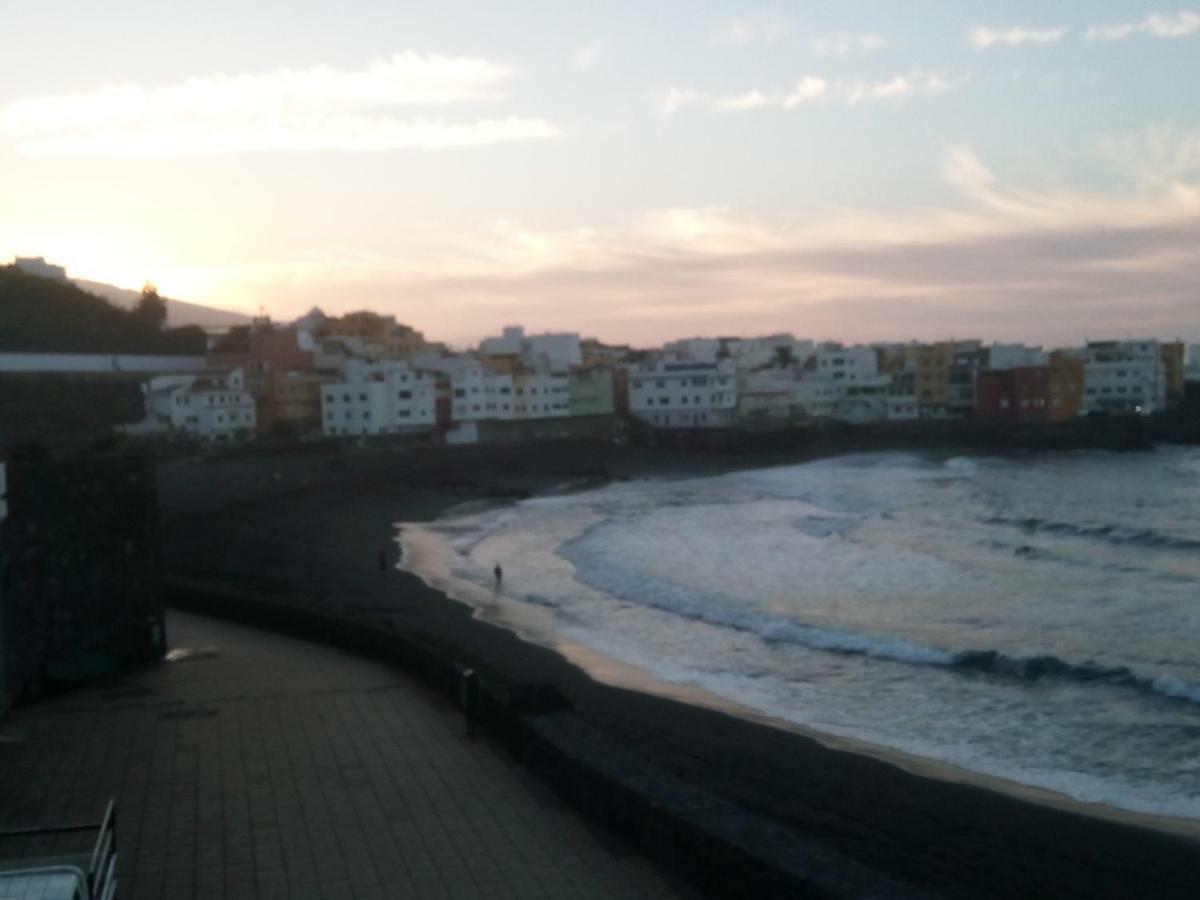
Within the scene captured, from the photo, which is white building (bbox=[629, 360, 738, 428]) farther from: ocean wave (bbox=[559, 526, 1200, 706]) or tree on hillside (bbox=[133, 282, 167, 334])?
ocean wave (bbox=[559, 526, 1200, 706])

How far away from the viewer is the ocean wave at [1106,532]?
2173 cm

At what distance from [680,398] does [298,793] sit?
166 ft

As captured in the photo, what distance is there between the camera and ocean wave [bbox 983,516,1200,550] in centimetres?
2173

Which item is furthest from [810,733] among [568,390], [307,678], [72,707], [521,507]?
[568,390]

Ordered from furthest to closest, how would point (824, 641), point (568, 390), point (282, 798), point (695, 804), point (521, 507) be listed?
point (568, 390) → point (521, 507) → point (824, 641) → point (282, 798) → point (695, 804)

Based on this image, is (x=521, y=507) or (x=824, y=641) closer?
(x=824, y=641)

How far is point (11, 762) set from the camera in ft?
24.3

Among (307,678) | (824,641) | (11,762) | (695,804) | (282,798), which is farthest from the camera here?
(824,641)

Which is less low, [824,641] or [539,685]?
[539,685]

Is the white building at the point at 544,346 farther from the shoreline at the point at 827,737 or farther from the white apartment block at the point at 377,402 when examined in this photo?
the shoreline at the point at 827,737

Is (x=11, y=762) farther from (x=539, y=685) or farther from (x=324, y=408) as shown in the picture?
(x=324, y=408)

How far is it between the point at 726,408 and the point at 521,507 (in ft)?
91.3

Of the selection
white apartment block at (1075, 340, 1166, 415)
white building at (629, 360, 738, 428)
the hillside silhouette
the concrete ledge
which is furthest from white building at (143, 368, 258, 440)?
white apartment block at (1075, 340, 1166, 415)

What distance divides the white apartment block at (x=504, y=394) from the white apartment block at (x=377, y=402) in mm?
1195
